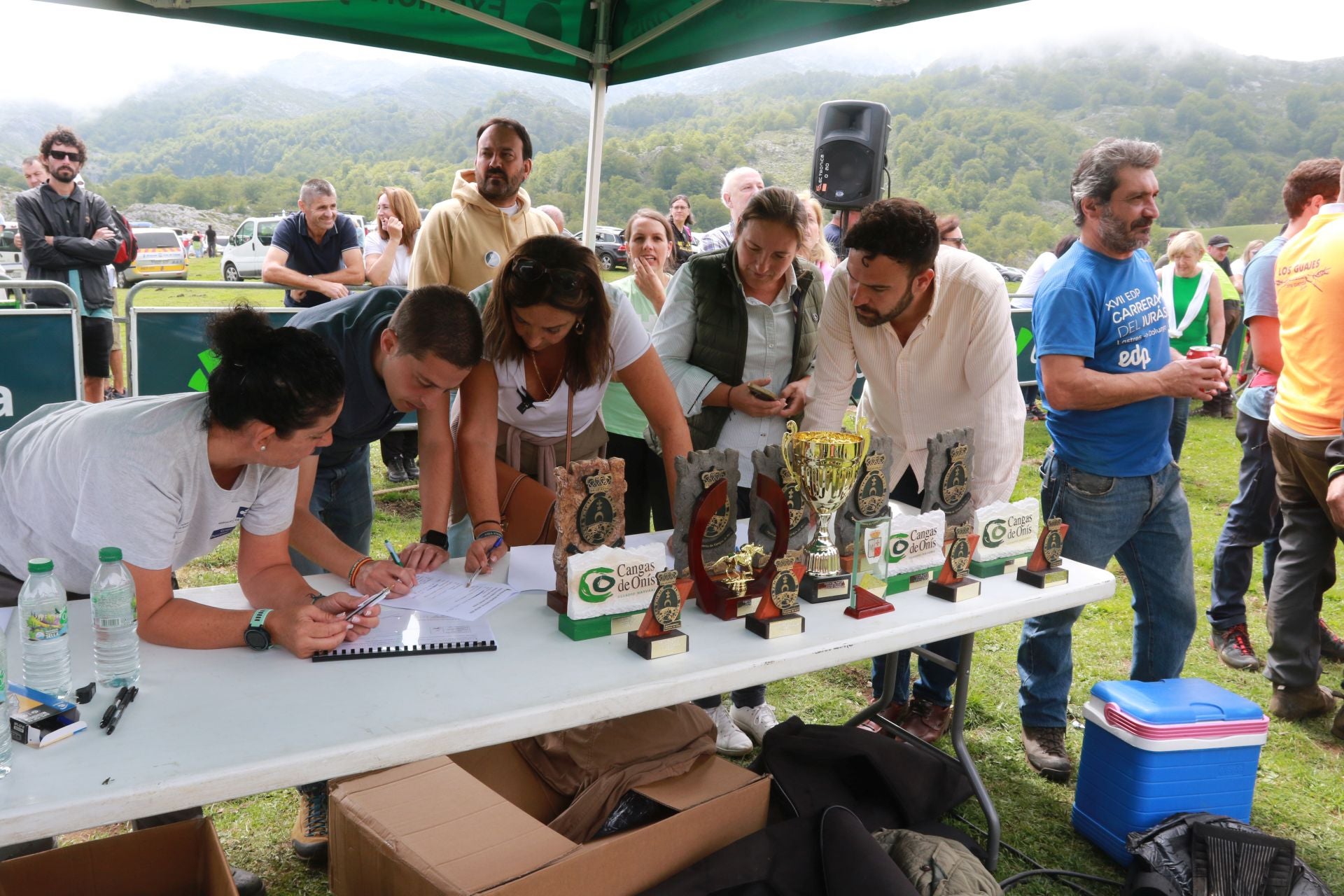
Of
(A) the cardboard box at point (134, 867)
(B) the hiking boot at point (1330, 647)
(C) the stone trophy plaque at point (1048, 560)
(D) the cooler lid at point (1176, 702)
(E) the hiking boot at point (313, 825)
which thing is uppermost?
(C) the stone trophy plaque at point (1048, 560)

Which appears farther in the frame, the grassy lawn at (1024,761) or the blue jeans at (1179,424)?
the blue jeans at (1179,424)

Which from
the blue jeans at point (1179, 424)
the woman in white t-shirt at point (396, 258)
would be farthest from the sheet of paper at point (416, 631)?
the blue jeans at point (1179, 424)

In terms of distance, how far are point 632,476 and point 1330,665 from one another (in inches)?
109

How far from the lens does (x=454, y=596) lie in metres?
1.87

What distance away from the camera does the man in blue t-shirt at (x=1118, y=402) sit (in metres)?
2.33

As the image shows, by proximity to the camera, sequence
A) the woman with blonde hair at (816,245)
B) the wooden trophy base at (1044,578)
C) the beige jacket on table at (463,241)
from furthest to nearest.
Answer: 1. the beige jacket on table at (463,241)
2. the woman with blonde hair at (816,245)
3. the wooden trophy base at (1044,578)

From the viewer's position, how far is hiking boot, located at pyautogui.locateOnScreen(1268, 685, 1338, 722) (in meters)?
3.05

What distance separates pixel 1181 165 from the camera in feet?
114

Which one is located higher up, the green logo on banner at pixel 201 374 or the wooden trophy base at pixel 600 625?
the green logo on banner at pixel 201 374

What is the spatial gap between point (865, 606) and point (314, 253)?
4395mm

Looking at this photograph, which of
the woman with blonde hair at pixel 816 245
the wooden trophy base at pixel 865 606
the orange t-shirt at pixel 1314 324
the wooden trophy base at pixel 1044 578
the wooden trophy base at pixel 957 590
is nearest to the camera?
the wooden trophy base at pixel 865 606

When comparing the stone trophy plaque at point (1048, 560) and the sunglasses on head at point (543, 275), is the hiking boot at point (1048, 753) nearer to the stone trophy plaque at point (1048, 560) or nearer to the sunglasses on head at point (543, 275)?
the stone trophy plaque at point (1048, 560)

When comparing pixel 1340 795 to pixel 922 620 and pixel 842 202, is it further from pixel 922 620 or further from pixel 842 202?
pixel 842 202

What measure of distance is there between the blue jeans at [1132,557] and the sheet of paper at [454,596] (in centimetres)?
154
